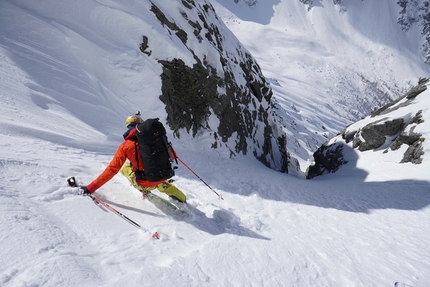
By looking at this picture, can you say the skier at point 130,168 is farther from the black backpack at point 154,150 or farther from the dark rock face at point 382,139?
the dark rock face at point 382,139

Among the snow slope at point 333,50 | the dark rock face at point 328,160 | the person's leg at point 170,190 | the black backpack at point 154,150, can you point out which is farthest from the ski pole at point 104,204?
the snow slope at point 333,50

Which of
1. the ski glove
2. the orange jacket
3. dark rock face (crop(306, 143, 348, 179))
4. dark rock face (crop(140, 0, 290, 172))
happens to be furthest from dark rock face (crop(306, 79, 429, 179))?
the ski glove

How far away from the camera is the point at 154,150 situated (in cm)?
434

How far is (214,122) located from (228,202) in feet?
20.9

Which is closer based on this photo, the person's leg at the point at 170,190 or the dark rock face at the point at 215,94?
the person's leg at the point at 170,190

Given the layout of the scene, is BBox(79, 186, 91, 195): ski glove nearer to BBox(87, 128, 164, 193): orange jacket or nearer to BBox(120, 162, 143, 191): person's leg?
BBox(87, 128, 164, 193): orange jacket

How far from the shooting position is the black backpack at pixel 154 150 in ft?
13.7

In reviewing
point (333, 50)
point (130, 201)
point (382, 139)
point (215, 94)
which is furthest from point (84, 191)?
point (333, 50)

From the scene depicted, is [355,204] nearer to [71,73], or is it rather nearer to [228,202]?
[228,202]

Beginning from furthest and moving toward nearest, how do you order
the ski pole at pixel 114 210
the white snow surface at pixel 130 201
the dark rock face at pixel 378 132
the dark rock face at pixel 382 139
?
the dark rock face at pixel 378 132 < the dark rock face at pixel 382 139 < the ski pole at pixel 114 210 < the white snow surface at pixel 130 201

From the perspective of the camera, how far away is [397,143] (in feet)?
52.1

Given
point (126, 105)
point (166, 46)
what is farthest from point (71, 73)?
point (166, 46)

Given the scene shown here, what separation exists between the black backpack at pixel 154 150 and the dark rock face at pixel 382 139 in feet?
46.9

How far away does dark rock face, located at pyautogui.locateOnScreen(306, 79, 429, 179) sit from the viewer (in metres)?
14.9
